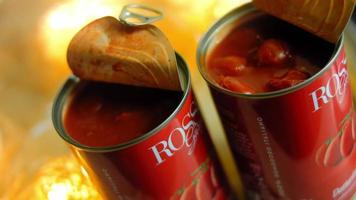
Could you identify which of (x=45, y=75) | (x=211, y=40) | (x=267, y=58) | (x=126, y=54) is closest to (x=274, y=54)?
(x=267, y=58)

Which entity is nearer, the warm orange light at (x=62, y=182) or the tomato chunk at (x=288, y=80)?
the tomato chunk at (x=288, y=80)

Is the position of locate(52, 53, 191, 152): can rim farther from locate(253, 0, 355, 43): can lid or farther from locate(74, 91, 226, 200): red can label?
locate(253, 0, 355, 43): can lid

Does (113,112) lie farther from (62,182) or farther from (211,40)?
(62,182)

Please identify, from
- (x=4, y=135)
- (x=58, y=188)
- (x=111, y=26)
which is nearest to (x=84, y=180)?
(x=58, y=188)

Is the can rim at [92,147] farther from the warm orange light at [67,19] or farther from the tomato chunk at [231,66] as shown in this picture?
→ the warm orange light at [67,19]

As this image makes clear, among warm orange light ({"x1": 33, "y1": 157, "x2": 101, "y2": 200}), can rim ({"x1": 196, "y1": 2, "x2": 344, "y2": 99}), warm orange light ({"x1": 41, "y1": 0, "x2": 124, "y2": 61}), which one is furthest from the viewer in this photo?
warm orange light ({"x1": 41, "y1": 0, "x2": 124, "y2": 61})

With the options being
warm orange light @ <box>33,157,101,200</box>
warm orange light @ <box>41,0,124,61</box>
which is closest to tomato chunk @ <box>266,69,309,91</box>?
warm orange light @ <box>33,157,101,200</box>

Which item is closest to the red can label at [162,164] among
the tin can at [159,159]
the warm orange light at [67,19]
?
the tin can at [159,159]

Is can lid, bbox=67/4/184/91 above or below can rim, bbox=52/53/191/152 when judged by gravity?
above

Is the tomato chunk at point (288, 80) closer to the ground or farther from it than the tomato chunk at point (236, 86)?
closer to the ground
